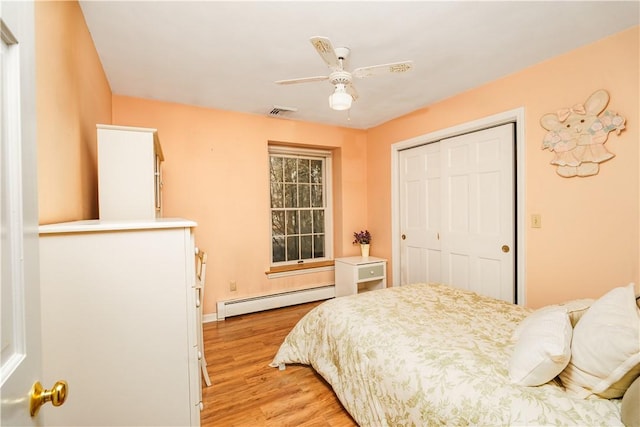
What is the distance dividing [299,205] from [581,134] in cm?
309

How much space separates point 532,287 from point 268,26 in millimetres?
2887

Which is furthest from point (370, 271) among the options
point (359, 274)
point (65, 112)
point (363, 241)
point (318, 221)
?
point (65, 112)

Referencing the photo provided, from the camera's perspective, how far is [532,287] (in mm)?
2525

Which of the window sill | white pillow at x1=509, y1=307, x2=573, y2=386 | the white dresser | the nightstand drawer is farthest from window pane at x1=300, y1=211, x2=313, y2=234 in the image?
white pillow at x1=509, y1=307, x2=573, y2=386

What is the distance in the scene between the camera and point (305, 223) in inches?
170

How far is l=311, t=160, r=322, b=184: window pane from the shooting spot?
4.40 metres

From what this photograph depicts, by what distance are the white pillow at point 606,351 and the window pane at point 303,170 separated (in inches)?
137

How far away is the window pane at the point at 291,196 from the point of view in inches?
164

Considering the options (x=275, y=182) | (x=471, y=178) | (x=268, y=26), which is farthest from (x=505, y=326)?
(x=275, y=182)

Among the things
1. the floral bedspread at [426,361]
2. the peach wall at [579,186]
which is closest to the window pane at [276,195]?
the floral bedspread at [426,361]

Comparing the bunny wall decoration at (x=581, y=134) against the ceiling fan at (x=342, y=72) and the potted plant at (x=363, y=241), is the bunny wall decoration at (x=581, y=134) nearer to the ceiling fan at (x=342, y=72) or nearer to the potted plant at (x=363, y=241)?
the ceiling fan at (x=342, y=72)

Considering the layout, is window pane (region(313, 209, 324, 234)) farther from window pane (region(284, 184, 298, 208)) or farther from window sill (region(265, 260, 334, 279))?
window sill (region(265, 260, 334, 279))

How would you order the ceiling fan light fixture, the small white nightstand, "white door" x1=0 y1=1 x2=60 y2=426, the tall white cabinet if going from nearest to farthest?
"white door" x1=0 y1=1 x2=60 y2=426 → the tall white cabinet → the ceiling fan light fixture → the small white nightstand

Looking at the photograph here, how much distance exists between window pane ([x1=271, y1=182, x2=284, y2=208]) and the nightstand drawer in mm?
1406
